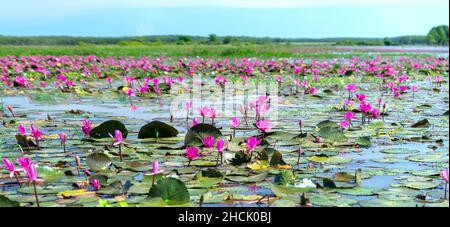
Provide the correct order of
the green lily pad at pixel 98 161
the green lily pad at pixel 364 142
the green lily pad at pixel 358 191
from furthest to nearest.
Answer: the green lily pad at pixel 364 142, the green lily pad at pixel 98 161, the green lily pad at pixel 358 191

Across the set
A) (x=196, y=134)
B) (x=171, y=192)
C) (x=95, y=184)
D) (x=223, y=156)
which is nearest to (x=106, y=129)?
(x=196, y=134)

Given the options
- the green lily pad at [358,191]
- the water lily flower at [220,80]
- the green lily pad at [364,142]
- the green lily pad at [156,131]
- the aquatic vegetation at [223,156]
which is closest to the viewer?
the aquatic vegetation at [223,156]

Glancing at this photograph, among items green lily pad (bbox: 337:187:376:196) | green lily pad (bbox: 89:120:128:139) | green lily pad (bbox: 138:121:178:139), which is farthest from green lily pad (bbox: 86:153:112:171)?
green lily pad (bbox: 337:187:376:196)

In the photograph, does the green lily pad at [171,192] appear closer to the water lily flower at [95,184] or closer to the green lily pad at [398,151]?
the water lily flower at [95,184]

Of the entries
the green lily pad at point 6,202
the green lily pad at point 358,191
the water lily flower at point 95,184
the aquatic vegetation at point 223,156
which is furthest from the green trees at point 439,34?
the green lily pad at point 6,202

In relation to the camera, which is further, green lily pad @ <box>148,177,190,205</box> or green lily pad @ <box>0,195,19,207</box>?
green lily pad @ <box>148,177,190,205</box>

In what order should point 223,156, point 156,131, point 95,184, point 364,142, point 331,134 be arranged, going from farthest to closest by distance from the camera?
1. point 156,131
2. point 331,134
3. point 364,142
4. point 223,156
5. point 95,184

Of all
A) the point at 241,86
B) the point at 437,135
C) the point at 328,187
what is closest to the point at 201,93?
the point at 241,86

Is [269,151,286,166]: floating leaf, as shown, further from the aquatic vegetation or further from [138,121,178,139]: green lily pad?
[138,121,178,139]: green lily pad

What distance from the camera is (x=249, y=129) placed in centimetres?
482

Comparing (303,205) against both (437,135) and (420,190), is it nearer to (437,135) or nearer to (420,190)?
(420,190)

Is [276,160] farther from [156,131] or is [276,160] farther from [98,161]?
[156,131]

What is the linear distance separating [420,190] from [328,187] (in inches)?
17.7

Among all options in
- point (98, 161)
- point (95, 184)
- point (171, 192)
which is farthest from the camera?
point (98, 161)
